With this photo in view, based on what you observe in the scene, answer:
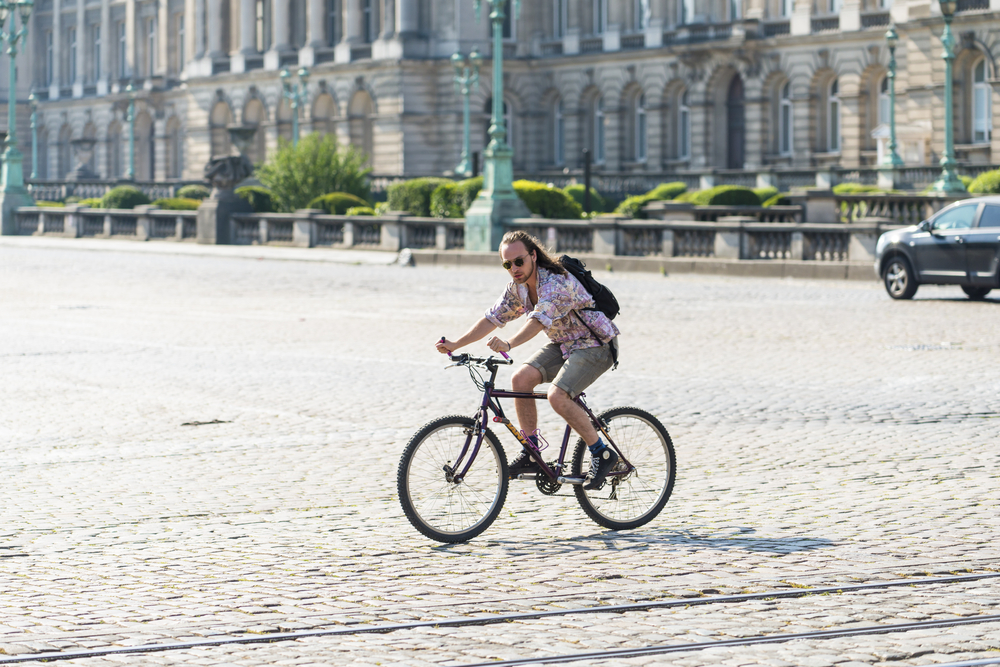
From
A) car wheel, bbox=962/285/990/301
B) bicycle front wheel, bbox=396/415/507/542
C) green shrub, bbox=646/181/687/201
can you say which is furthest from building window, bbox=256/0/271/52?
bicycle front wheel, bbox=396/415/507/542

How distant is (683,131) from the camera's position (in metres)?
65.1

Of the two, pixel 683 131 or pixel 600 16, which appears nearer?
pixel 683 131

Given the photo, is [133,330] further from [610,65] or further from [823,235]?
[610,65]

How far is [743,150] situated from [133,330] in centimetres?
4617

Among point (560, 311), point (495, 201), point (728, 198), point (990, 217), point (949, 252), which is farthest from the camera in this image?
point (728, 198)

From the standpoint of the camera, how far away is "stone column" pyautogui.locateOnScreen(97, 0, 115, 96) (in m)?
95.7

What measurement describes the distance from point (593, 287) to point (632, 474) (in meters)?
1.00

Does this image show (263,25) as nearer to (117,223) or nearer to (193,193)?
(193,193)

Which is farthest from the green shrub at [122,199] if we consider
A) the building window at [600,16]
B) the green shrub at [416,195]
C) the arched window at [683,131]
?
the arched window at [683,131]

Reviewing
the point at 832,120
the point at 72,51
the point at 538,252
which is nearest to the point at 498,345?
the point at 538,252

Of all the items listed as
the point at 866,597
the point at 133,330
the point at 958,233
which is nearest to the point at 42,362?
the point at 133,330

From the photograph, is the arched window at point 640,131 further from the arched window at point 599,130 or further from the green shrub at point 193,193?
the green shrub at point 193,193

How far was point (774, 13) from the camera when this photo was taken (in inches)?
2377

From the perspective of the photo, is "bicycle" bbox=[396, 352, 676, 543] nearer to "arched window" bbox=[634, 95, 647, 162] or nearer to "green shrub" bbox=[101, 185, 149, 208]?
"green shrub" bbox=[101, 185, 149, 208]
